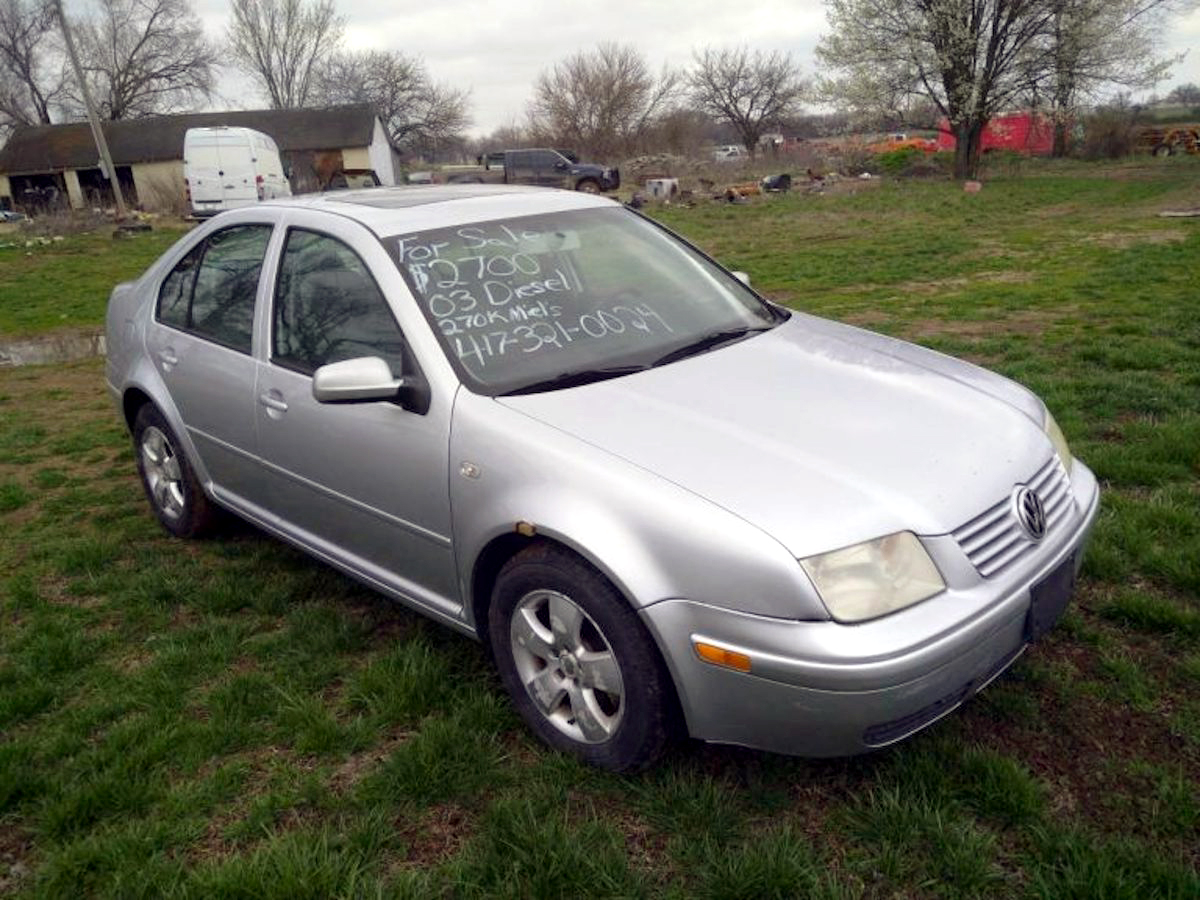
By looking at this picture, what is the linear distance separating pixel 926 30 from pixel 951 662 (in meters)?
31.4

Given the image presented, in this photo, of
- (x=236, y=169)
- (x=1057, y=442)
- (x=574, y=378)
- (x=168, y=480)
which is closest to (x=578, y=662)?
(x=574, y=378)

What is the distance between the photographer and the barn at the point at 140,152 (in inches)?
1724

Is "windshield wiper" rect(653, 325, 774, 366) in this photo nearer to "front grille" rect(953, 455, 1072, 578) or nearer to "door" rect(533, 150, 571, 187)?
"front grille" rect(953, 455, 1072, 578)

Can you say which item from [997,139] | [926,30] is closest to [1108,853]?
[926,30]

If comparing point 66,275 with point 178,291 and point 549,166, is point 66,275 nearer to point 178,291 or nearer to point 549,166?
point 178,291

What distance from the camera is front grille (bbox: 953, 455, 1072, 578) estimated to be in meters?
2.39

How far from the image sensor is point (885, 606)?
223 centimetres

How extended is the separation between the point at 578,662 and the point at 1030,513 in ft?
4.28

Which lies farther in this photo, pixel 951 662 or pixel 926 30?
pixel 926 30

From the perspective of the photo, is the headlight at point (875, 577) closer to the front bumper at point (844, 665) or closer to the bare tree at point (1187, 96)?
the front bumper at point (844, 665)

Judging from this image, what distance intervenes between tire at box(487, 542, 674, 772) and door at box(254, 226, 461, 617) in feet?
1.02

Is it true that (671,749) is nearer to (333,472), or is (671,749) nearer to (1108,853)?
(1108,853)

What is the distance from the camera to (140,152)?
1752 inches

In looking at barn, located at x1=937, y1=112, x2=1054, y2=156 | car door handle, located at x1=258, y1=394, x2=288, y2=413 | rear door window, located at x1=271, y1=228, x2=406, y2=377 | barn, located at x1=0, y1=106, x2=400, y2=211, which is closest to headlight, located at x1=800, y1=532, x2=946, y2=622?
rear door window, located at x1=271, y1=228, x2=406, y2=377
